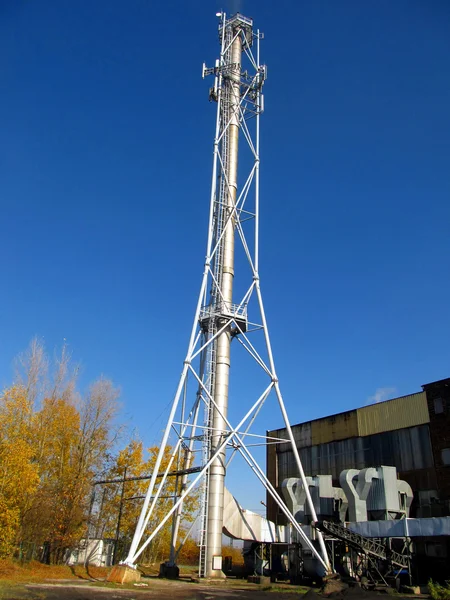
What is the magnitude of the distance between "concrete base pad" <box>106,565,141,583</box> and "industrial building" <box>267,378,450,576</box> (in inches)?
526

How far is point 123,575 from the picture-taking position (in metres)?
21.0

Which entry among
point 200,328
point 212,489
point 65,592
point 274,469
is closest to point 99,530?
point 274,469

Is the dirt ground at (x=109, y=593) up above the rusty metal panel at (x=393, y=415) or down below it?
below

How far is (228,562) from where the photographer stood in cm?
3591

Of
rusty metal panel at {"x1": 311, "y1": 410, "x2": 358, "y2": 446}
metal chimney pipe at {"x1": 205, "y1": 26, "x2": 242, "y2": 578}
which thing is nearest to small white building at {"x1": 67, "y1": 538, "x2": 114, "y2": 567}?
metal chimney pipe at {"x1": 205, "y1": 26, "x2": 242, "y2": 578}

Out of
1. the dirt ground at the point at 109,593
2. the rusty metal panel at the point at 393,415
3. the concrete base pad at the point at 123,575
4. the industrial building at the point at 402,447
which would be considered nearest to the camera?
the dirt ground at the point at 109,593

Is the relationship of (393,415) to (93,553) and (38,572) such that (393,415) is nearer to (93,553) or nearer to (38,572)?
(38,572)

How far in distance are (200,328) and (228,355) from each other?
84.2 inches

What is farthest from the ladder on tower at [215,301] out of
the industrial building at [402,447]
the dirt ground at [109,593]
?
the industrial building at [402,447]

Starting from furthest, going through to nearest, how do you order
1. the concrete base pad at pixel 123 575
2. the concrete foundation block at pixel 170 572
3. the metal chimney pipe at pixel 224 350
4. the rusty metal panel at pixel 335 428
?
the rusty metal panel at pixel 335 428
the concrete foundation block at pixel 170 572
the metal chimney pipe at pixel 224 350
the concrete base pad at pixel 123 575

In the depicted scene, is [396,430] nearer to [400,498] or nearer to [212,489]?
[400,498]

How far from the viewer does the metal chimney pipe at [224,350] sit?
25.0m

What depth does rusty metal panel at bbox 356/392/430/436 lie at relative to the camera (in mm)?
32312

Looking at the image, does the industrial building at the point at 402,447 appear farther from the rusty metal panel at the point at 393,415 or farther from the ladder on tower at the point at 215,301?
the ladder on tower at the point at 215,301
